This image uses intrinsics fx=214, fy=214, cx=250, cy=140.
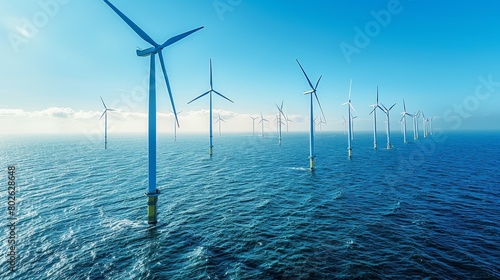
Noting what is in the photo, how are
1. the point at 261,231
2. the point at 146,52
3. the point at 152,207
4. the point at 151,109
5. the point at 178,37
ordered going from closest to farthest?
1. the point at 261,231
2. the point at 151,109
3. the point at 152,207
4. the point at 146,52
5. the point at 178,37

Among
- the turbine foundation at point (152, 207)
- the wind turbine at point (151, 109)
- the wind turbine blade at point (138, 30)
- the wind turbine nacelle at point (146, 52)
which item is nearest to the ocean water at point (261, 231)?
the turbine foundation at point (152, 207)

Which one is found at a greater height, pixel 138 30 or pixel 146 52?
pixel 138 30

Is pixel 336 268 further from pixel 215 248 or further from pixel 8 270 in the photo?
pixel 8 270

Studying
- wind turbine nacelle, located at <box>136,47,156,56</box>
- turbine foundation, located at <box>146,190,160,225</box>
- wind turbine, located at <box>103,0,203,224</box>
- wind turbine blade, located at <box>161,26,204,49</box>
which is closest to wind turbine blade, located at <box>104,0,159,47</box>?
wind turbine, located at <box>103,0,203,224</box>

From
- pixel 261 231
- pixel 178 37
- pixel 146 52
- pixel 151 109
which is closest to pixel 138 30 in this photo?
pixel 146 52

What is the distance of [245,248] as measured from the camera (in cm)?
2683

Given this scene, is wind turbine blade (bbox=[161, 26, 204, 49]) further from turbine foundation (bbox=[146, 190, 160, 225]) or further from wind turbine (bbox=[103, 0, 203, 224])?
turbine foundation (bbox=[146, 190, 160, 225])

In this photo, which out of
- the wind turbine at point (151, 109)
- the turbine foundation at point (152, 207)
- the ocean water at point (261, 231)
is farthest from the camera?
the turbine foundation at point (152, 207)

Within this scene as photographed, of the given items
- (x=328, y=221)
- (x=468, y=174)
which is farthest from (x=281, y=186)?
(x=468, y=174)

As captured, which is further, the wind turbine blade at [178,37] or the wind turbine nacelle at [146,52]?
the wind turbine blade at [178,37]

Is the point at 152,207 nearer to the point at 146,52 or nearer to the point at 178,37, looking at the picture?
the point at 146,52

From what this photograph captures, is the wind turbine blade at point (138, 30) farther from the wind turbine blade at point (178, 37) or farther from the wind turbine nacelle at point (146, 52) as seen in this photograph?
the wind turbine blade at point (178, 37)

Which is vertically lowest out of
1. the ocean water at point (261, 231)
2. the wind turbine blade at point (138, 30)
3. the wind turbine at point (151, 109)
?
the ocean water at point (261, 231)

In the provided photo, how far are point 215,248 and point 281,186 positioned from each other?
105 ft
